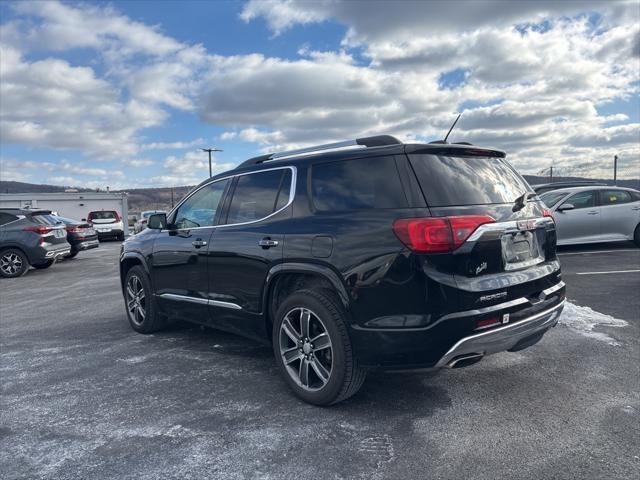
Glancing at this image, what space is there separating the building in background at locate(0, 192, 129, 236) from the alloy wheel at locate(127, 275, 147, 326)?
2586cm

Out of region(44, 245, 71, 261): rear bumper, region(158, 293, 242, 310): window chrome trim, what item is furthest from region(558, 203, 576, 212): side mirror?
region(44, 245, 71, 261): rear bumper

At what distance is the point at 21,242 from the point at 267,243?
1022 cm

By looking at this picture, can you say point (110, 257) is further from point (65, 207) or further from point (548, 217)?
point (65, 207)

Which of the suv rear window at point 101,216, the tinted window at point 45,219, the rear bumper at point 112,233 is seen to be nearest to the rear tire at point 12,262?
the tinted window at point 45,219

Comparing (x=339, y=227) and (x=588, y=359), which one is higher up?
(x=339, y=227)

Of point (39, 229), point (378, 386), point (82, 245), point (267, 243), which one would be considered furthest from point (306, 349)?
point (82, 245)

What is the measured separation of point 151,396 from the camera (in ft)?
12.4

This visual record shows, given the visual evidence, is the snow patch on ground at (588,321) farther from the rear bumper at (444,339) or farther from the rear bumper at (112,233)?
the rear bumper at (112,233)

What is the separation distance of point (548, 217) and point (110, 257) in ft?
48.2

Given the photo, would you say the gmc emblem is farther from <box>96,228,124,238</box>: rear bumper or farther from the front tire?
<box>96,228,124,238</box>: rear bumper

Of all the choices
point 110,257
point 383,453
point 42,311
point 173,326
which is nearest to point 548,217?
point 383,453

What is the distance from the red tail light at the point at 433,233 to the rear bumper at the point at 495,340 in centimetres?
59

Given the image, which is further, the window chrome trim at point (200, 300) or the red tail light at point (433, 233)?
the window chrome trim at point (200, 300)

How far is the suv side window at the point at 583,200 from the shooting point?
1119cm
